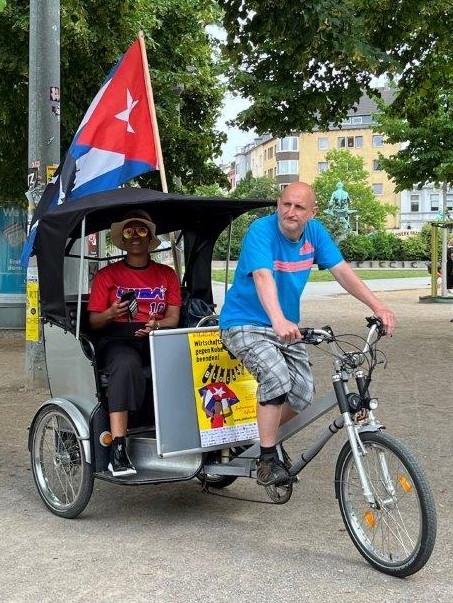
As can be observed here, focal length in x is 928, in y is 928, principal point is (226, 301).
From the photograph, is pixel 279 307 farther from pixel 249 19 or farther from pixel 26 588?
pixel 249 19

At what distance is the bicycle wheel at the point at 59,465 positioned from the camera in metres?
5.07

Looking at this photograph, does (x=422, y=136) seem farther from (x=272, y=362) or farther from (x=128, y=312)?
(x=272, y=362)

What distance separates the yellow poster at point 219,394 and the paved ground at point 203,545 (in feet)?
1.40

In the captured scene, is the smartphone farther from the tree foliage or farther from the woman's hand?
the tree foliage

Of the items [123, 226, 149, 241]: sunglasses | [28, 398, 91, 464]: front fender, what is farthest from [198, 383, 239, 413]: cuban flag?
[123, 226, 149, 241]: sunglasses

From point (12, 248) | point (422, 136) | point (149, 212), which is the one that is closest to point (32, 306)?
point (149, 212)

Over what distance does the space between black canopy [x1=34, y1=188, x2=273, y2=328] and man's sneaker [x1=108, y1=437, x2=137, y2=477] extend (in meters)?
0.71

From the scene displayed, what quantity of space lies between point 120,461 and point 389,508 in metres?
1.52

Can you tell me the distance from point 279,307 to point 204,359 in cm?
79

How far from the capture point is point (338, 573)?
13.8ft

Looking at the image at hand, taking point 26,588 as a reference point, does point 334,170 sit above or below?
above

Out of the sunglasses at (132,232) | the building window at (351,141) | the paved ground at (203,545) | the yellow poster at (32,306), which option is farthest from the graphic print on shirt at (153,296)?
the building window at (351,141)

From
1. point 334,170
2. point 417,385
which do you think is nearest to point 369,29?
point 417,385

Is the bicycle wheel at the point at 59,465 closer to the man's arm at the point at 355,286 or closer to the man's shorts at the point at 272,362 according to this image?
the man's shorts at the point at 272,362
